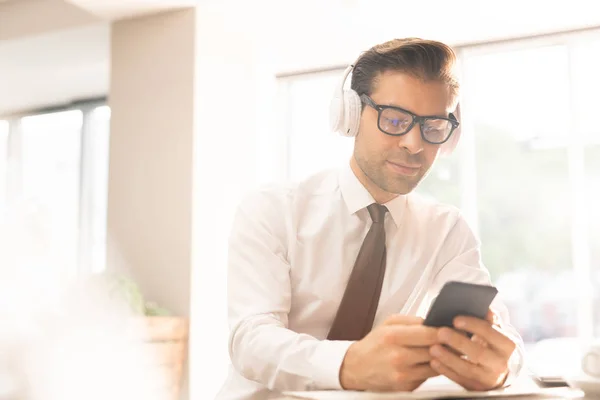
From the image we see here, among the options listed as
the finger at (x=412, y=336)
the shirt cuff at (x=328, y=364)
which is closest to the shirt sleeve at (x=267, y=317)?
the shirt cuff at (x=328, y=364)

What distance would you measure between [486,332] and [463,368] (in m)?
0.07

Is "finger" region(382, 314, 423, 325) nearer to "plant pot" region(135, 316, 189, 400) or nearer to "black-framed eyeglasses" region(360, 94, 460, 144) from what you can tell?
"black-framed eyeglasses" region(360, 94, 460, 144)

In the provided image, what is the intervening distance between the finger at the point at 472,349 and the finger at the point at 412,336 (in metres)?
0.01

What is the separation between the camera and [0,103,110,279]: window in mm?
5582

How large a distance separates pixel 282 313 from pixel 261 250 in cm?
14

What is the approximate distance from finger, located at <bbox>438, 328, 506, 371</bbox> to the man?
0.11 metres

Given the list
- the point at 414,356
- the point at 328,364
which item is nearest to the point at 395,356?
the point at 414,356

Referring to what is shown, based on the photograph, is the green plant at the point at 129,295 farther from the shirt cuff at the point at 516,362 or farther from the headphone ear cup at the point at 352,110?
the shirt cuff at the point at 516,362

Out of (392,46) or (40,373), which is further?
(40,373)

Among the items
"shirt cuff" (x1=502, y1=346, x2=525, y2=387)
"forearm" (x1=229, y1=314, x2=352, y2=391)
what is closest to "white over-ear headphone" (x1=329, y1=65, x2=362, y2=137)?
"forearm" (x1=229, y1=314, x2=352, y2=391)

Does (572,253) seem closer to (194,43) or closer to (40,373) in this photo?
(194,43)

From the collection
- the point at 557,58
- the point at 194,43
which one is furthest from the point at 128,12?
the point at 557,58

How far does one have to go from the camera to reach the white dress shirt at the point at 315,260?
1.32 m

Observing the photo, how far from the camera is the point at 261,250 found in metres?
1.41
